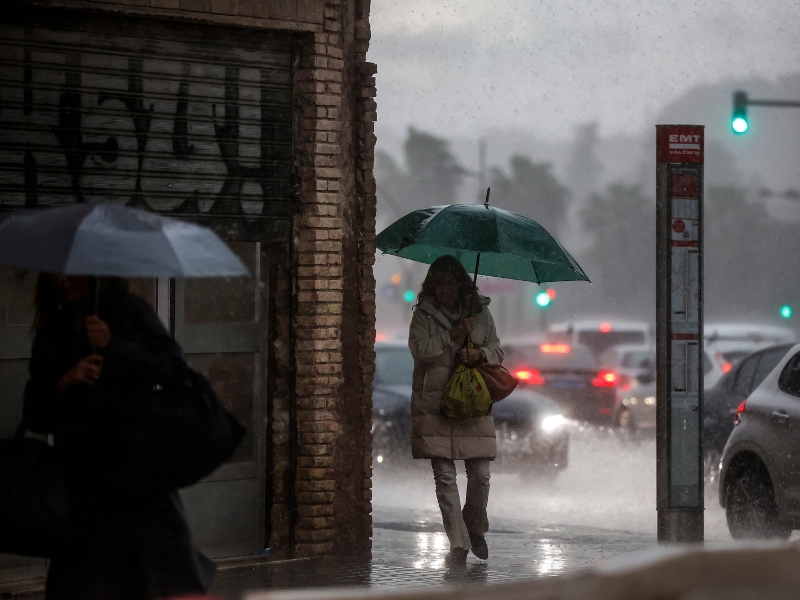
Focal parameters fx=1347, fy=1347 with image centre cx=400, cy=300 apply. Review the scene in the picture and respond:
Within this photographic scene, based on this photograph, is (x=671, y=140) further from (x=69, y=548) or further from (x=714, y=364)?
(x=714, y=364)

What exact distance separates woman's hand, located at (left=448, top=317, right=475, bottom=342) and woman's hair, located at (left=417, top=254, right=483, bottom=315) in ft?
0.60

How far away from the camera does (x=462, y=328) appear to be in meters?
8.38

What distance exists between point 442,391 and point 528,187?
8762cm

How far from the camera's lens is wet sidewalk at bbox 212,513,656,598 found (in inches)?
306

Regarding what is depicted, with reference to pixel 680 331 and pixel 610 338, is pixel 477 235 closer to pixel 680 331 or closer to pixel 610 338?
pixel 680 331

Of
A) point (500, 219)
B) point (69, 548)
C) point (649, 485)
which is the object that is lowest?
point (649, 485)

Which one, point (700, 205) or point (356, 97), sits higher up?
point (356, 97)

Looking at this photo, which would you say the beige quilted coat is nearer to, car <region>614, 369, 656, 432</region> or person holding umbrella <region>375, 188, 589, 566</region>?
person holding umbrella <region>375, 188, 589, 566</region>

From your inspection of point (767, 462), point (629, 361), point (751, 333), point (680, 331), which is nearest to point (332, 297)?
point (680, 331)

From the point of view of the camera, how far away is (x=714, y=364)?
59.3ft

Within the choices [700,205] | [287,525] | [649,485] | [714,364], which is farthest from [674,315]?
[714,364]

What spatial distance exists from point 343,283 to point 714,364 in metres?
10.3

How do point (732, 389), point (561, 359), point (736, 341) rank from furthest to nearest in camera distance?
point (561, 359) < point (736, 341) < point (732, 389)

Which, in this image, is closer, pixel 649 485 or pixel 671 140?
pixel 671 140
